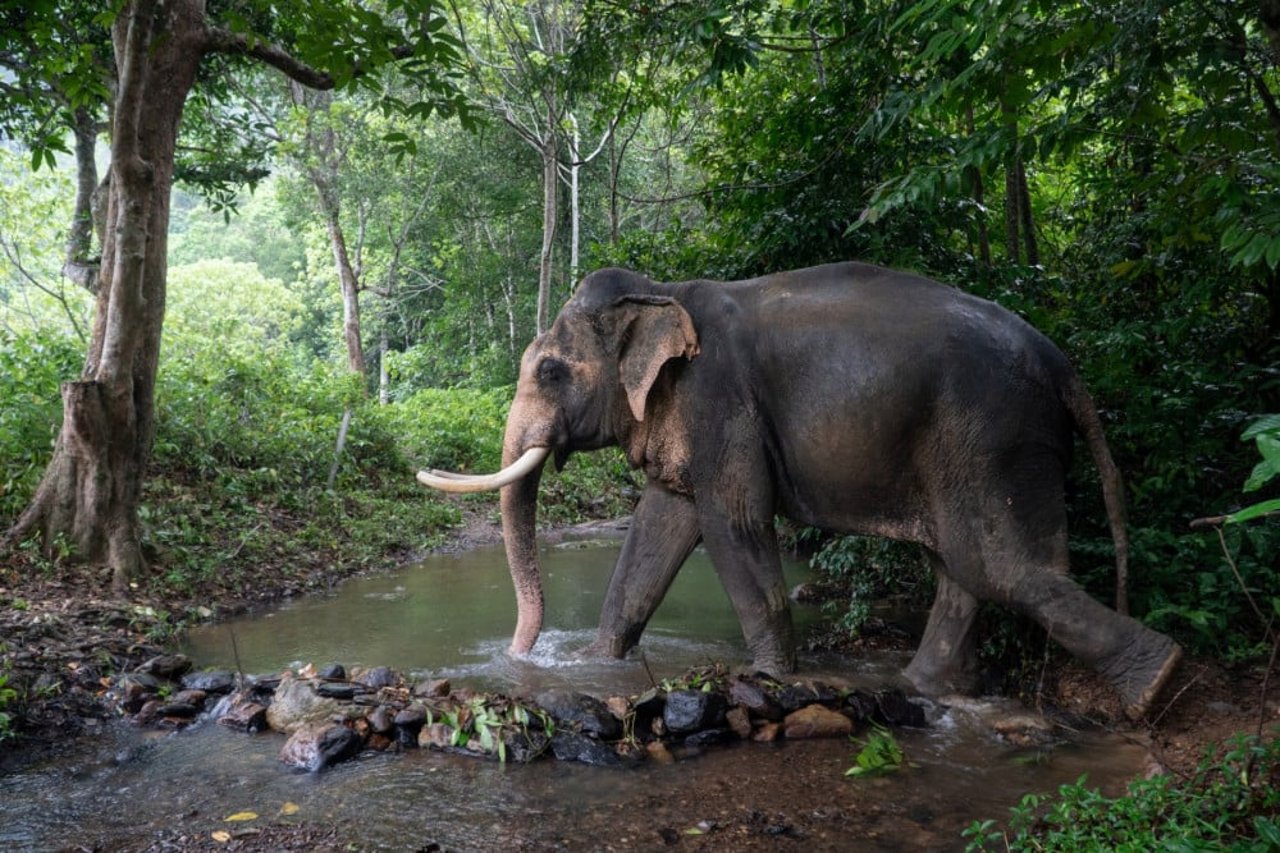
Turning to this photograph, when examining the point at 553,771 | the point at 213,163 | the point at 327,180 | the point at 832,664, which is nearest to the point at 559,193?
the point at 327,180

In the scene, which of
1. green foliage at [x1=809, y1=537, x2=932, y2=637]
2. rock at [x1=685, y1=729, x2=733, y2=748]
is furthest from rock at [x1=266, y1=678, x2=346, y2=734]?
green foliage at [x1=809, y1=537, x2=932, y2=637]

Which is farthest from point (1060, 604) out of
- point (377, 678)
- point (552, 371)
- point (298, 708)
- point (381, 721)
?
point (298, 708)

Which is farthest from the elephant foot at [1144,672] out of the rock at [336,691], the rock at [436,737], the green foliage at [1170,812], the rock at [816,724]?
the rock at [336,691]

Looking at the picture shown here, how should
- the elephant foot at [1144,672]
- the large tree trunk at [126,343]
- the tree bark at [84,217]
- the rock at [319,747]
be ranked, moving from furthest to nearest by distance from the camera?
1. the tree bark at [84,217]
2. the large tree trunk at [126,343]
3. the elephant foot at [1144,672]
4. the rock at [319,747]

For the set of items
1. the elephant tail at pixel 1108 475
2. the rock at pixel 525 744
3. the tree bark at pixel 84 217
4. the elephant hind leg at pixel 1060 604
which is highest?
the tree bark at pixel 84 217

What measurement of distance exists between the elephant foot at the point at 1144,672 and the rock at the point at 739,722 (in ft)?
5.87

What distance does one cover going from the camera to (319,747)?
182 inches

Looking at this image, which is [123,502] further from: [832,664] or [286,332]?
[286,332]

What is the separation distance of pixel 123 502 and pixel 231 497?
2.56 m

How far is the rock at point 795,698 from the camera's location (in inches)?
202

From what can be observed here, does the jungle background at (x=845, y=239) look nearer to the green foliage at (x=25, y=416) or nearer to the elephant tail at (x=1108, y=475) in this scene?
the green foliage at (x=25, y=416)

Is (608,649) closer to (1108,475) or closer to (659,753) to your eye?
(659,753)

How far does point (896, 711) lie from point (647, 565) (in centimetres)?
183

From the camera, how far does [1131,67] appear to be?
16.9 ft
